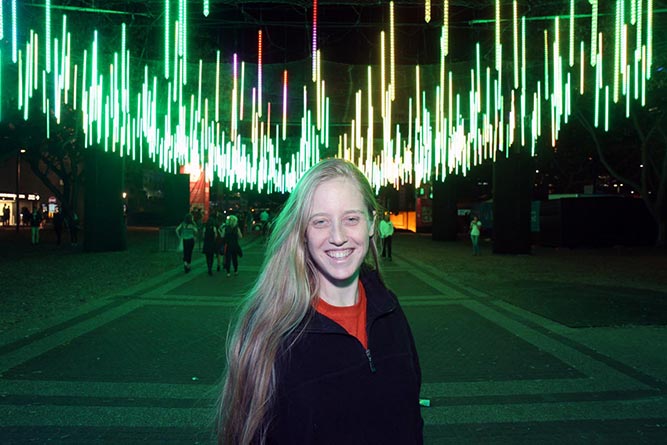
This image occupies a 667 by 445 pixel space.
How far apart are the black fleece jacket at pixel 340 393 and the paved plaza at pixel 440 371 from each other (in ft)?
4.24

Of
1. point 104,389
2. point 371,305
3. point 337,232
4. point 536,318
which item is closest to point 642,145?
point 536,318

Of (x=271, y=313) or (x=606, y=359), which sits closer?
(x=271, y=313)

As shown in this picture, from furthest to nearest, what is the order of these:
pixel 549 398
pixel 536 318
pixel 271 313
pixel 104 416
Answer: pixel 536 318, pixel 549 398, pixel 104 416, pixel 271 313

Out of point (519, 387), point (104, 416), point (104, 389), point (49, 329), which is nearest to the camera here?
point (104, 416)

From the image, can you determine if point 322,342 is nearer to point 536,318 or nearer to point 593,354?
point 593,354

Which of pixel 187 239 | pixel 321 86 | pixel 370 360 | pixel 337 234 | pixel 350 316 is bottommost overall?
pixel 187 239

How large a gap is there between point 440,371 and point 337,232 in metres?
4.77

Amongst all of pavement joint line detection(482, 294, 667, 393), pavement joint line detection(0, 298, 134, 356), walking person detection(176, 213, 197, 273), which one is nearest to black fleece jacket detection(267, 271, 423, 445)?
pavement joint line detection(482, 294, 667, 393)

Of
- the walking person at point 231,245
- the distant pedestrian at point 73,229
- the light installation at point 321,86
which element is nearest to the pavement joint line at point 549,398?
the light installation at point 321,86

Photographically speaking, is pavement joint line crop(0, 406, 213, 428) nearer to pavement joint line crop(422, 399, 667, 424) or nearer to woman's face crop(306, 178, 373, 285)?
pavement joint line crop(422, 399, 667, 424)

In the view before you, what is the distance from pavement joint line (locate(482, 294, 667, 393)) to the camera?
5945 millimetres

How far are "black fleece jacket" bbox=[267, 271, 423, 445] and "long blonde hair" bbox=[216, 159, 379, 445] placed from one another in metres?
0.05

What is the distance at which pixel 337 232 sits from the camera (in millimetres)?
2123

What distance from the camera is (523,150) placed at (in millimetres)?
23359
